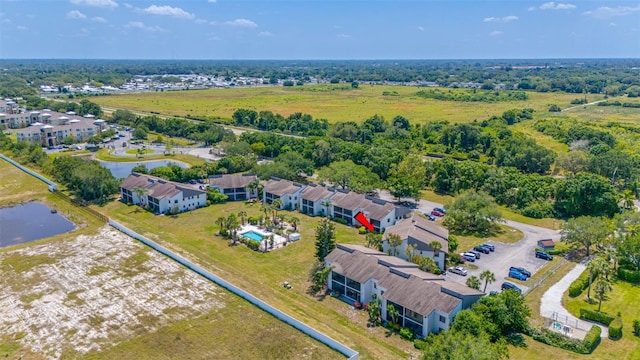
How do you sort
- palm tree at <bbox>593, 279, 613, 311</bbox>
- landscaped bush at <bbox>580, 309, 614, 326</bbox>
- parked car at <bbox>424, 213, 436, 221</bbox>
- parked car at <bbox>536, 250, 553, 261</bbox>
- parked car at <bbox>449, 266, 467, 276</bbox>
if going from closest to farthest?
landscaped bush at <bbox>580, 309, 614, 326</bbox>
palm tree at <bbox>593, 279, 613, 311</bbox>
parked car at <bbox>449, 266, 467, 276</bbox>
parked car at <bbox>536, 250, 553, 261</bbox>
parked car at <bbox>424, 213, 436, 221</bbox>

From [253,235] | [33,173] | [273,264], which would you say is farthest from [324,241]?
[33,173]

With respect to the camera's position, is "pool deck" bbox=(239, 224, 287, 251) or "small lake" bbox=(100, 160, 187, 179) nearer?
"pool deck" bbox=(239, 224, 287, 251)

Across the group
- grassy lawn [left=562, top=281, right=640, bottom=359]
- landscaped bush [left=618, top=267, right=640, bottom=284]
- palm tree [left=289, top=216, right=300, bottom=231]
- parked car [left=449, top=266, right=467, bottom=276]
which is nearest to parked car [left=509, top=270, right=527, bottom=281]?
grassy lawn [left=562, top=281, right=640, bottom=359]

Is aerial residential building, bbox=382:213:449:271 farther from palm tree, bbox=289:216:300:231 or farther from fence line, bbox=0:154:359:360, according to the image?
fence line, bbox=0:154:359:360

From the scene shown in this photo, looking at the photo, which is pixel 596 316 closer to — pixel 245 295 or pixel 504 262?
pixel 504 262

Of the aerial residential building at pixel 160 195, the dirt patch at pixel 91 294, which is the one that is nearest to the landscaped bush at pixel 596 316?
the dirt patch at pixel 91 294

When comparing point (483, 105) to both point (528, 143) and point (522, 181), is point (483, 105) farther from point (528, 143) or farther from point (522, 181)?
point (522, 181)

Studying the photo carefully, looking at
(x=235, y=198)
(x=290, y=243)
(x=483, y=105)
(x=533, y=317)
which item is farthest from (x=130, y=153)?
(x=483, y=105)
